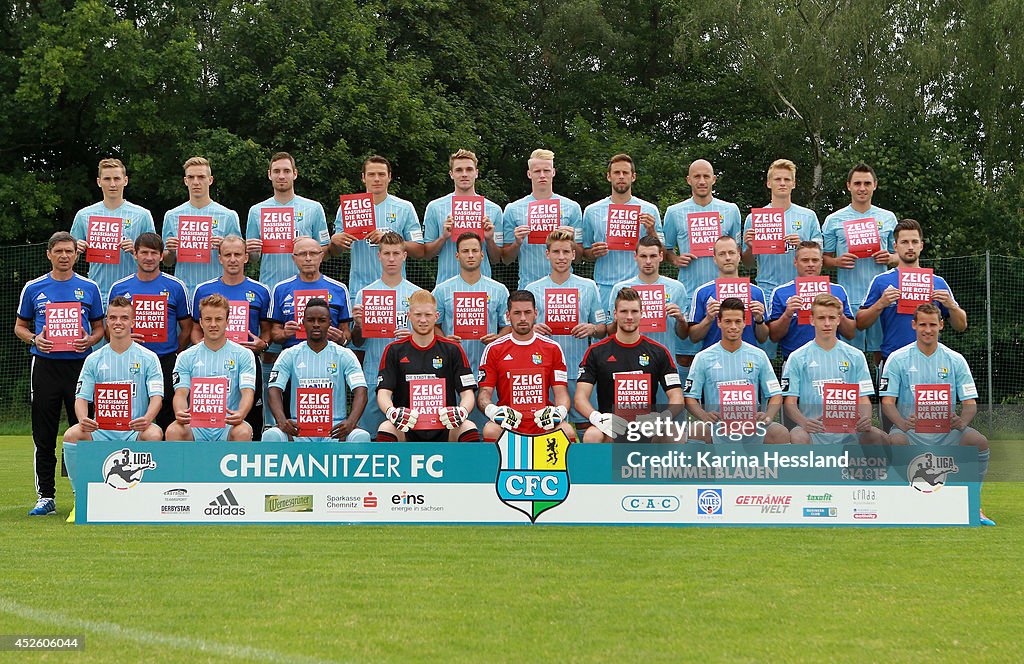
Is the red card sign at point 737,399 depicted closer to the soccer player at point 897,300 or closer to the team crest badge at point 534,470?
the team crest badge at point 534,470

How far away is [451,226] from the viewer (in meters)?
10.7

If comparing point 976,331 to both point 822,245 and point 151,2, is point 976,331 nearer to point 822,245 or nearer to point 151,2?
point 822,245

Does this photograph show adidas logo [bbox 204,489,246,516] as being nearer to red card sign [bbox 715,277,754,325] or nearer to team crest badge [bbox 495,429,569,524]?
team crest badge [bbox 495,429,569,524]

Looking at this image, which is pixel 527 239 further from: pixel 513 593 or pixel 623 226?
pixel 513 593

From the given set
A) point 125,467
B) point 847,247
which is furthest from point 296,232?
point 847,247

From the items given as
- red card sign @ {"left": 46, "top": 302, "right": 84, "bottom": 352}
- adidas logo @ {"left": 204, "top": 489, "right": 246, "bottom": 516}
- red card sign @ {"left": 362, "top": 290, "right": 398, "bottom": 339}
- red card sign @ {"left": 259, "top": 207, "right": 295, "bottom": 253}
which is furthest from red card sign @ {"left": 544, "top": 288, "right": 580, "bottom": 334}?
red card sign @ {"left": 46, "top": 302, "right": 84, "bottom": 352}

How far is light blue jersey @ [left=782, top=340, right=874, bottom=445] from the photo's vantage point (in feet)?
30.2

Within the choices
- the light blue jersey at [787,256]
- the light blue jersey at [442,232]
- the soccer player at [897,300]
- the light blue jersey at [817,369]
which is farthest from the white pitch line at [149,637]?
the light blue jersey at [787,256]

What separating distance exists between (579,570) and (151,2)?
23.0 metres

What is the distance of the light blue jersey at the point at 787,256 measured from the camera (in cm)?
1084

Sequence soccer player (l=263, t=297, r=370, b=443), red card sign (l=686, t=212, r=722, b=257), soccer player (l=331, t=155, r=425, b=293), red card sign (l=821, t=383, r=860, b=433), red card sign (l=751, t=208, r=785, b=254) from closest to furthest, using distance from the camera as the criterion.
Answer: red card sign (l=821, t=383, r=860, b=433)
soccer player (l=263, t=297, r=370, b=443)
red card sign (l=751, t=208, r=785, b=254)
red card sign (l=686, t=212, r=722, b=257)
soccer player (l=331, t=155, r=425, b=293)

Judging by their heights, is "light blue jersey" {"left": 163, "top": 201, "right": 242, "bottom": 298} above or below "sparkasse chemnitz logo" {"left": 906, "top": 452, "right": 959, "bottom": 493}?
above

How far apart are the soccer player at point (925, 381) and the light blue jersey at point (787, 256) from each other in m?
1.86

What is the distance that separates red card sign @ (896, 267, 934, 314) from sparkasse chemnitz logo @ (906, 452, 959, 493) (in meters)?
2.15
